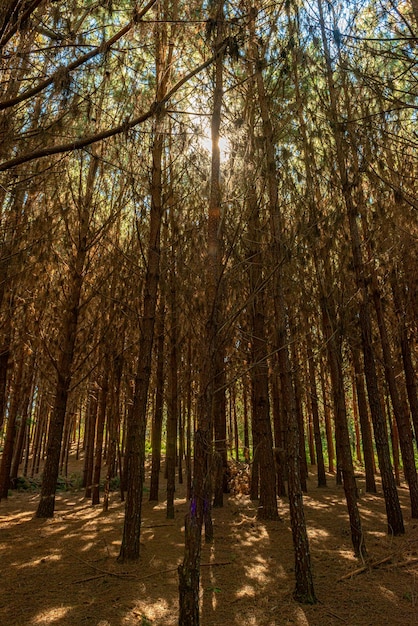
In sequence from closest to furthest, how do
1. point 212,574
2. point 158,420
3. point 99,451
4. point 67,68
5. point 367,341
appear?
Answer: point 67,68
point 212,574
point 367,341
point 99,451
point 158,420

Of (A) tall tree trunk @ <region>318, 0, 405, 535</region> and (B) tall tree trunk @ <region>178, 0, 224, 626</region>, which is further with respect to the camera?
(A) tall tree trunk @ <region>318, 0, 405, 535</region>

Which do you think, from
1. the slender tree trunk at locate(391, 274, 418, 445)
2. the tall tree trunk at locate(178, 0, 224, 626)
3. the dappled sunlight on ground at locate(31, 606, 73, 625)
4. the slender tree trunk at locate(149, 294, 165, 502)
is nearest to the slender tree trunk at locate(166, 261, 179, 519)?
the slender tree trunk at locate(149, 294, 165, 502)

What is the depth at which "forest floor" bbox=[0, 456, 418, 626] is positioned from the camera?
362 cm

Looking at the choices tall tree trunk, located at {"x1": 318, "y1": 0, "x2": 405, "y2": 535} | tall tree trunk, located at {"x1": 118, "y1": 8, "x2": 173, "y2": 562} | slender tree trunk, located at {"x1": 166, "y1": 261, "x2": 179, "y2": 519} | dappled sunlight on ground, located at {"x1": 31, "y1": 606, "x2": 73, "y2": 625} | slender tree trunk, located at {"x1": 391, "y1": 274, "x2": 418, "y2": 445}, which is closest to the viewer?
dappled sunlight on ground, located at {"x1": 31, "y1": 606, "x2": 73, "y2": 625}

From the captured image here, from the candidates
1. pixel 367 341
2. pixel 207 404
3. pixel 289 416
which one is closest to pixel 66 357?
pixel 289 416

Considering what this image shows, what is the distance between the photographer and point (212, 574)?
4.69 metres

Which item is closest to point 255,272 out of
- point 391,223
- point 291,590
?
point 391,223

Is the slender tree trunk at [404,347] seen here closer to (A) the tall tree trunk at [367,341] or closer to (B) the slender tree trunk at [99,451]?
(A) the tall tree trunk at [367,341]

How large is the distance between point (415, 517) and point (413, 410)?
1.98 metres

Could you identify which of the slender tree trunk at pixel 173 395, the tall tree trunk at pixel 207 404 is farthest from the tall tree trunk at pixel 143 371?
the slender tree trunk at pixel 173 395

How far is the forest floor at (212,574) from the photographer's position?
142 inches

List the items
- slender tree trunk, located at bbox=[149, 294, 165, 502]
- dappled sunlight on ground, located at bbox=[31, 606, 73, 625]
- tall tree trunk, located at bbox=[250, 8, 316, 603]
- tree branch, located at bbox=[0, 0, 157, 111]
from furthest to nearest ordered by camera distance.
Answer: slender tree trunk, located at bbox=[149, 294, 165, 502] → tall tree trunk, located at bbox=[250, 8, 316, 603] → dappled sunlight on ground, located at bbox=[31, 606, 73, 625] → tree branch, located at bbox=[0, 0, 157, 111]

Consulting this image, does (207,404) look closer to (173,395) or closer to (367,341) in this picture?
(367,341)

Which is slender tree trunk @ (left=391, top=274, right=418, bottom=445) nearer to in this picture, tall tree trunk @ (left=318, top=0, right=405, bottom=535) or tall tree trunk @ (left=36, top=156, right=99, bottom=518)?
tall tree trunk @ (left=318, top=0, right=405, bottom=535)
